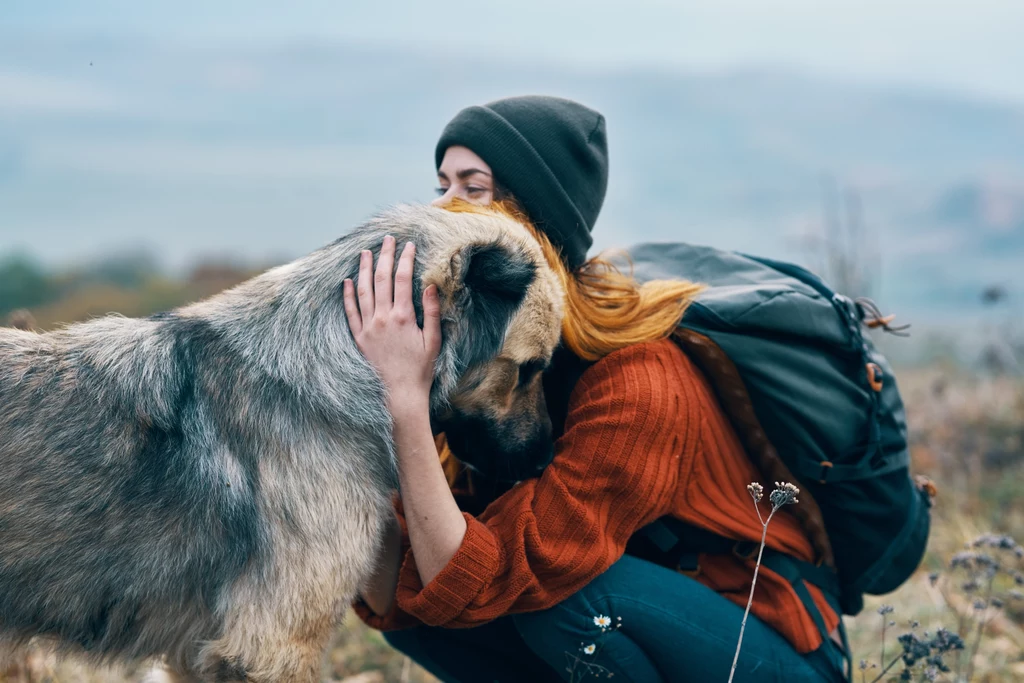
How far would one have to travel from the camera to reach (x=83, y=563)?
2.01 m

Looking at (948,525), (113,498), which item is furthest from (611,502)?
(948,525)

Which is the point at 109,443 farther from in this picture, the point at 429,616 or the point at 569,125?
the point at 569,125

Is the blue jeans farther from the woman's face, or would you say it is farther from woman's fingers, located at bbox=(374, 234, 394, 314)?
the woman's face

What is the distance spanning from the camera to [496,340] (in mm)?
2434

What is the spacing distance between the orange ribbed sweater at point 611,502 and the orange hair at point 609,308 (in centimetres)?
6

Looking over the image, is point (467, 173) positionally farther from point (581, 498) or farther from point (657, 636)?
point (657, 636)

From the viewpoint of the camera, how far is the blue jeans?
8.12 feet

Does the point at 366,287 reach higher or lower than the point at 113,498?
higher

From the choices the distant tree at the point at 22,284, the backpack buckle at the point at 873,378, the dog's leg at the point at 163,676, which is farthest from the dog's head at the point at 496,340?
the distant tree at the point at 22,284

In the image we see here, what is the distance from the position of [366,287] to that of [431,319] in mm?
193

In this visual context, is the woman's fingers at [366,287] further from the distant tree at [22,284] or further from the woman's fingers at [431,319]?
the distant tree at [22,284]

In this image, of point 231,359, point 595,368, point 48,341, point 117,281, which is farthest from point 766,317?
point 117,281

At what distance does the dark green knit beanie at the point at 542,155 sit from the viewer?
2.73 meters

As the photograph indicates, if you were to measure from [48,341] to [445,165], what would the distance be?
1.33 metres
